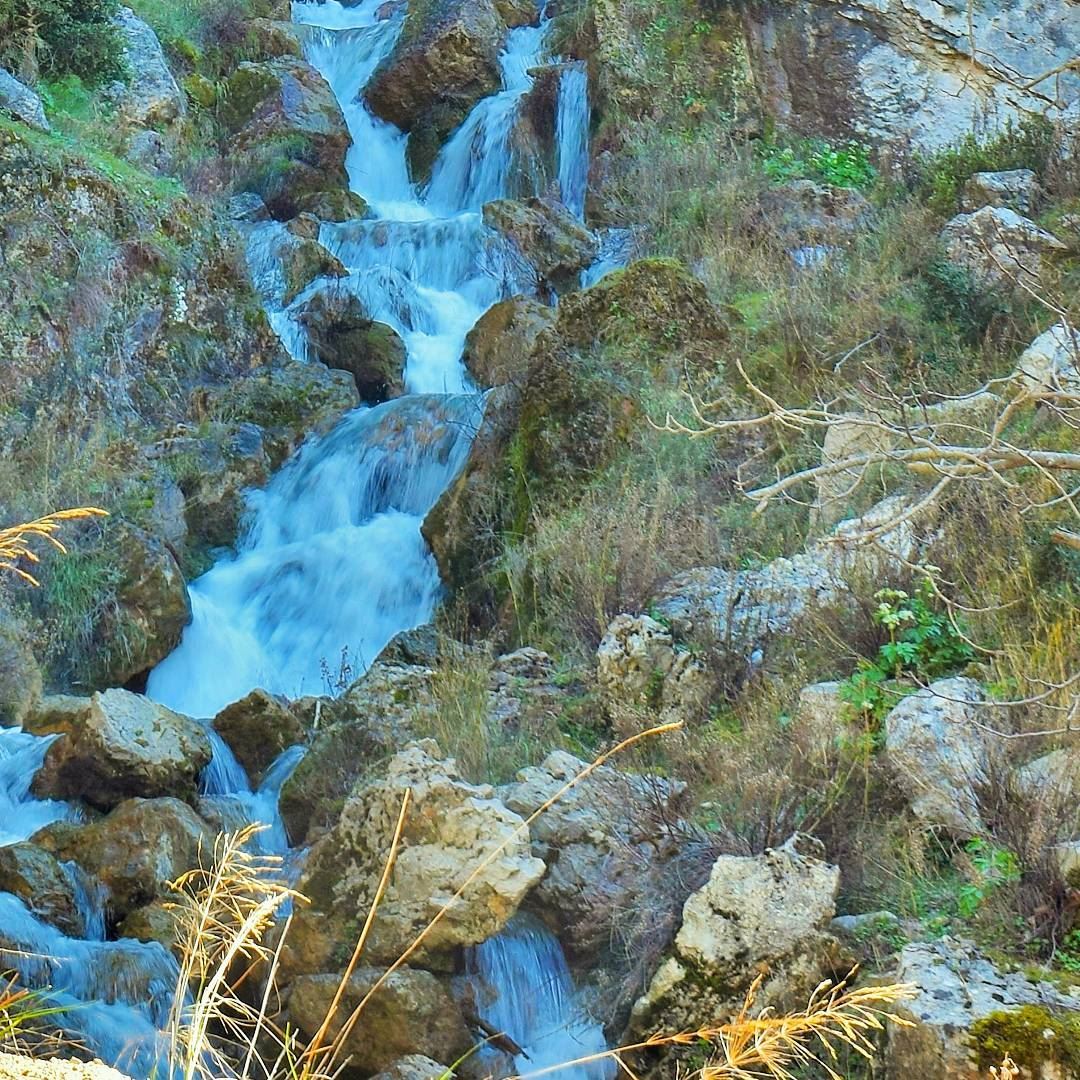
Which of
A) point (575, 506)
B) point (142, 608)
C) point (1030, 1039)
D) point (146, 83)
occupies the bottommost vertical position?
point (142, 608)

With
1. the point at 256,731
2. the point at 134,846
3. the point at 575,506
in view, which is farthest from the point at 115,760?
the point at 575,506

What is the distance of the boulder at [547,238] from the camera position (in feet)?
37.3

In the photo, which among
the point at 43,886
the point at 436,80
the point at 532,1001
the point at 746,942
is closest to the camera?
the point at 746,942

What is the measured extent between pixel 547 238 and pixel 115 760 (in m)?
6.88

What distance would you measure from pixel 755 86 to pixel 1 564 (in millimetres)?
11947

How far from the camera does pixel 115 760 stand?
6.26m

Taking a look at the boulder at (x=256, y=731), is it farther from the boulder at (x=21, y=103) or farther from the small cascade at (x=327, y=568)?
the boulder at (x=21, y=103)

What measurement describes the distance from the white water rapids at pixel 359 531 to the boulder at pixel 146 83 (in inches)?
66.5

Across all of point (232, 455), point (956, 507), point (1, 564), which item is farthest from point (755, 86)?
point (1, 564)

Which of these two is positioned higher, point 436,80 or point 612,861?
point 436,80

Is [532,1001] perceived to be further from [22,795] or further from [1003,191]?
[1003,191]

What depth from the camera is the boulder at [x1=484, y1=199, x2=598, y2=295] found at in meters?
11.4

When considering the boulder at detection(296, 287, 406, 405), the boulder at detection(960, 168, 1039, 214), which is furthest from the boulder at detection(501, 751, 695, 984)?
the boulder at detection(960, 168, 1039, 214)

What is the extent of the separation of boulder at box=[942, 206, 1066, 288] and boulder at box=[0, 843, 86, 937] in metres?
6.54
